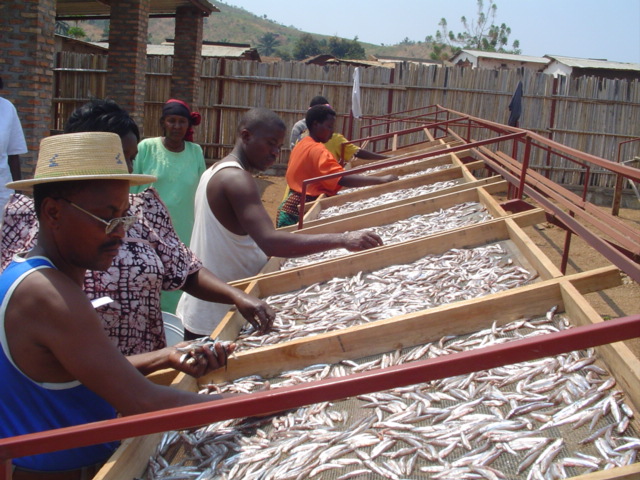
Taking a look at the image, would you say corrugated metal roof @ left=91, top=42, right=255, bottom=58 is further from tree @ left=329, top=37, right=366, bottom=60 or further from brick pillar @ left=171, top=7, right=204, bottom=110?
tree @ left=329, top=37, right=366, bottom=60

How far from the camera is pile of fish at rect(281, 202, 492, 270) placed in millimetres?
4699

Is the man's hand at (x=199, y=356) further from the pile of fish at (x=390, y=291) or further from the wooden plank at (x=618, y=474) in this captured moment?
the wooden plank at (x=618, y=474)

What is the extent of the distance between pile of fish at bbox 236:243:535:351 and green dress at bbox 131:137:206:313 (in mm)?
1658

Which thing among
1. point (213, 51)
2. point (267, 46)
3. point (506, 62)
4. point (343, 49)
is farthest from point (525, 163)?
point (267, 46)

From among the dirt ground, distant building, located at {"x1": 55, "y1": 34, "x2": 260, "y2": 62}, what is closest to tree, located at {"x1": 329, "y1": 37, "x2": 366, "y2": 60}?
distant building, located at {"x1": 55, "y1": 34, "x2": 260, "y2": 62}

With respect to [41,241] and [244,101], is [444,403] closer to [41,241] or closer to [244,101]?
[41,241]

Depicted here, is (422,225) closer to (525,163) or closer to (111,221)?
(525,163)

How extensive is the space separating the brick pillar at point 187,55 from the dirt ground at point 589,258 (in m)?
3.23

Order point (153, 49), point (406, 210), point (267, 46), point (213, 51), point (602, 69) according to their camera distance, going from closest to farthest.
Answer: point (406, 210), point (213, 51), point (153, 49), point (602, 69), point (267, 46)

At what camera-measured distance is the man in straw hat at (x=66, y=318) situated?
1639 millimetres

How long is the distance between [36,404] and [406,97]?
54.2ft

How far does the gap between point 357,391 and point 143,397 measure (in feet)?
2.54

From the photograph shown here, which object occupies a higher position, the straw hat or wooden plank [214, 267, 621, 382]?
the straw hat

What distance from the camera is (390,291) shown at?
11.4 feet
